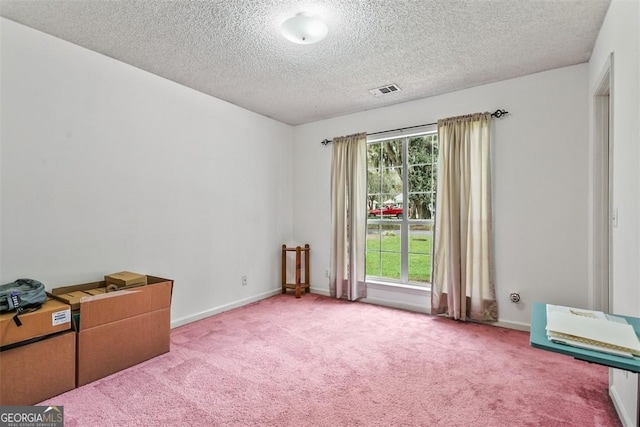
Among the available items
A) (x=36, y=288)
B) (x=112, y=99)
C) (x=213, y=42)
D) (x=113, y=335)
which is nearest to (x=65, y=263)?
(x=36, y=288)

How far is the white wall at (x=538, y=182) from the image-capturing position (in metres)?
2.94

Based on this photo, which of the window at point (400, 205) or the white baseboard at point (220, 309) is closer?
the white baseboard at point (220, 309)

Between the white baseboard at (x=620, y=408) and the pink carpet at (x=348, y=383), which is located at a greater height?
the white baseboard at (x=620, y=408)

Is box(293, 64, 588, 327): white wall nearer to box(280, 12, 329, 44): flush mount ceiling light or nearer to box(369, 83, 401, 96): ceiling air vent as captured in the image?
box(369, 83, 401, 96): ceiling air vent

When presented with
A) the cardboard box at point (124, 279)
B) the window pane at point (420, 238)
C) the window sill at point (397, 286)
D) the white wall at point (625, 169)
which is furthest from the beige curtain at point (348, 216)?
the white wall at point (625, 169)

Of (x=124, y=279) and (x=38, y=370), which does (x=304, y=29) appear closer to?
(x=124, y=279)

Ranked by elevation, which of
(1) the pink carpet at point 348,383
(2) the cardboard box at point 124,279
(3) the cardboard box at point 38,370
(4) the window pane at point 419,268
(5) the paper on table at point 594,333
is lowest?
(1) the pink carpet at point 348,383

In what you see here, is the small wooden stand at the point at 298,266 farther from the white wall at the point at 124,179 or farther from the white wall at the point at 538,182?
the white wall at the point at 538,182

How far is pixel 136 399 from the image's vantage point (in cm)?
201

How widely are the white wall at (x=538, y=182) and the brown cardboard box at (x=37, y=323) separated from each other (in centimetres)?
381

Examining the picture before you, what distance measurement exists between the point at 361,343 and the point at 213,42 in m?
2.90

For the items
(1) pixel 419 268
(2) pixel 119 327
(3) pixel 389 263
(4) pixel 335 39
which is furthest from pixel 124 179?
(1) pixel 419 268

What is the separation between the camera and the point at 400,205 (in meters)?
4.11

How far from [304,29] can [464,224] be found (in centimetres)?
255
